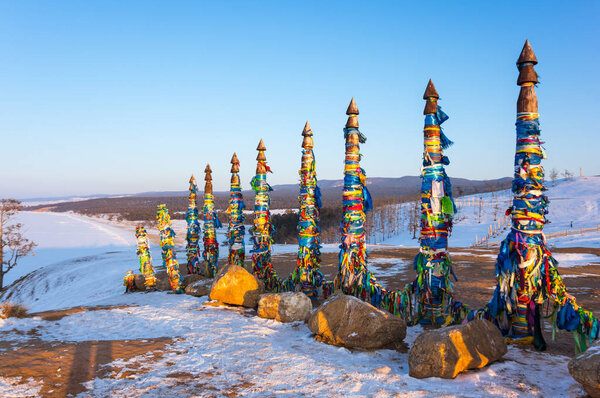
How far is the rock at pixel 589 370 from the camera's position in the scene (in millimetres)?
4333

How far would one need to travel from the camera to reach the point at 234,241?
53.8 feet

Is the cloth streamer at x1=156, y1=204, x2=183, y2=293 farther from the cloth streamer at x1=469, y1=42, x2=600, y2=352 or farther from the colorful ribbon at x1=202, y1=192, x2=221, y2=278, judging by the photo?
the cloth streamer at x1=469, y1=42, x2=600, y2=352

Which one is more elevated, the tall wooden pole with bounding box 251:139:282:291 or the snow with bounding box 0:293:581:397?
the tall wooden pole with bounding box 251:139:282:291

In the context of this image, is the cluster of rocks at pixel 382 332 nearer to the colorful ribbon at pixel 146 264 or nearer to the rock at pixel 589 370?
the rock at pixel 589 370

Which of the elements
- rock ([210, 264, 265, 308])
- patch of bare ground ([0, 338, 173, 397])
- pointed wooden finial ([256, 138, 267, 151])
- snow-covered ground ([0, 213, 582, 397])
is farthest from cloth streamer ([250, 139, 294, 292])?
patch of bare ground ([0, 338, 173, 397])

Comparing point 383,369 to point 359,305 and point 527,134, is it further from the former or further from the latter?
point 527,134

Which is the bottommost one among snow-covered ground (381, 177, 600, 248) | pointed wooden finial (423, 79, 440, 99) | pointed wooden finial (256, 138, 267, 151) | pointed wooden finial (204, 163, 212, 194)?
snow-covered ground (381, 177, 600, 248)

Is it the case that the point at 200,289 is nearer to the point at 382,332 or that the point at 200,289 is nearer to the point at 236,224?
the point at 236,224

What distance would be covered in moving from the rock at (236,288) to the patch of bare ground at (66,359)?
11.7 ft

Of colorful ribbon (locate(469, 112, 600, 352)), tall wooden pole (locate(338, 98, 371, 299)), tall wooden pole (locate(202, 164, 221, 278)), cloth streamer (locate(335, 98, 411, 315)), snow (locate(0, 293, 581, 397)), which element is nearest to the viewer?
snow (locate(0, 293, 581, 397))

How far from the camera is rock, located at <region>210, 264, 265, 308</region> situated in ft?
37.6

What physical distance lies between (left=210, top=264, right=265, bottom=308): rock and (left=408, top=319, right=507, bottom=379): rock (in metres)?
6.63

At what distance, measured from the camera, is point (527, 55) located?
698cm

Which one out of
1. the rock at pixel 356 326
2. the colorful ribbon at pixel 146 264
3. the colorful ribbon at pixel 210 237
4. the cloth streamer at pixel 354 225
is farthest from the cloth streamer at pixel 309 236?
the colorful ribbon at pixel 146 264
